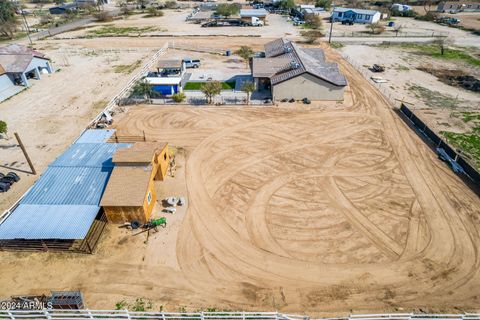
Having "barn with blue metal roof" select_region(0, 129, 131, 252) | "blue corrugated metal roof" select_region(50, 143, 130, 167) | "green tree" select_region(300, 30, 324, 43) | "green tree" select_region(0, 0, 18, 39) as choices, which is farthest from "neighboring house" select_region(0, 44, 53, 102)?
"green tree" select_region(300, 30, 324, 43)

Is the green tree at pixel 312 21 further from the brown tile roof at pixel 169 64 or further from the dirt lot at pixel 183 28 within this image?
the brown tile roof at pixel 169 64

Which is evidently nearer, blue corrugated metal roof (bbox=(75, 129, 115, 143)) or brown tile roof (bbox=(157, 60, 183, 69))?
blue corrugated metal roof (bbox=(75, 129, 115, 143))

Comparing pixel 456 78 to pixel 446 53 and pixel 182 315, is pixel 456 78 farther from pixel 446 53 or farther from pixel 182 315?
pixel 182 315

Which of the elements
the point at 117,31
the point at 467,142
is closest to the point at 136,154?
the point at 467,142

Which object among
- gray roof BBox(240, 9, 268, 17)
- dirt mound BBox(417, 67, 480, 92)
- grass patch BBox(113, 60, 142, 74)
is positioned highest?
gray roof BBox(240, 9, 268, 17)

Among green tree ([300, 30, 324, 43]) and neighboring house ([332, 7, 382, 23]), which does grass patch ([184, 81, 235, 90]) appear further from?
neighboring house ([332, 7, 382, 23])

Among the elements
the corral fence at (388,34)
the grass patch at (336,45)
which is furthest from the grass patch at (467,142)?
the corral fence at (388,34)
